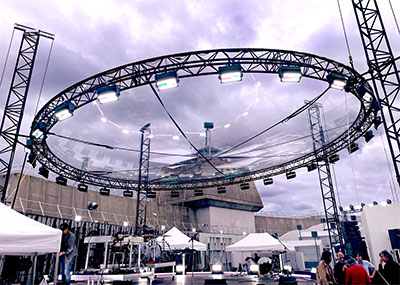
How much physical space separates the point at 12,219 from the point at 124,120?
9314 mm

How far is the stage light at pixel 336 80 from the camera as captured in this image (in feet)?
31.5

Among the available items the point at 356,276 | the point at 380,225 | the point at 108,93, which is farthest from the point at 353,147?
the point at 108,93

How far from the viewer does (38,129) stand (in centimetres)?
1155

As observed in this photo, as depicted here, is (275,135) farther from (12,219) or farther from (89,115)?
(12,219)

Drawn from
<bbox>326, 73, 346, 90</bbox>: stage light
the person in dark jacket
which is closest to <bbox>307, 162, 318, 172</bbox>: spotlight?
<bbox>326, 73, 346, 90</bbox>: stage light

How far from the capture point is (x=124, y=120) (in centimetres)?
1384

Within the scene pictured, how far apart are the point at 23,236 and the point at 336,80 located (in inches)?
387

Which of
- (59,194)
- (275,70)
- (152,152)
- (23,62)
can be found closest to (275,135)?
(275,70)

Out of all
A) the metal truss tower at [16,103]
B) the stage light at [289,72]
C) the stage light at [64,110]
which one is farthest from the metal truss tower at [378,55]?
the metal truss tower at [16,103]

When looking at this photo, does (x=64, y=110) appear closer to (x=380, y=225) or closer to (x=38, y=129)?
(x=38, y=129)

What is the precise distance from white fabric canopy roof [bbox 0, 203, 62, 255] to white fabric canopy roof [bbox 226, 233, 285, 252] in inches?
373

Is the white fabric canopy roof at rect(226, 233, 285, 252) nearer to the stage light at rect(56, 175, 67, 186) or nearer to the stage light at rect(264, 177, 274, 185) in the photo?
the stage light at rect(264, 177, 274, 185)

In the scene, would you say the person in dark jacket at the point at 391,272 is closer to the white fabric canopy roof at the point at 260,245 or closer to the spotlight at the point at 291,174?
the white fabric canopy roof at the point at 260,245

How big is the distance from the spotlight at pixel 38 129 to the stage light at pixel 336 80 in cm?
1090
